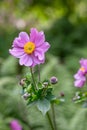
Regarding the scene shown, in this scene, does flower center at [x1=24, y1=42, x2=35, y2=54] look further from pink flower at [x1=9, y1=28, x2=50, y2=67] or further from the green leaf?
the green leaf

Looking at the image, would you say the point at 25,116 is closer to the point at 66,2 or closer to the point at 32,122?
the point at 32,122

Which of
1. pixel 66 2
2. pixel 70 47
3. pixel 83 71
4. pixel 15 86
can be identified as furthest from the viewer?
pixel 66 2

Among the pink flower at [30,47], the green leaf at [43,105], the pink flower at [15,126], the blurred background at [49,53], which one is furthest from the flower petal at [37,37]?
the blurred background at [49,53]

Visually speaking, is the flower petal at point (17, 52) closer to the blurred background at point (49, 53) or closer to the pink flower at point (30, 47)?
the pink flower at point (30, 47)

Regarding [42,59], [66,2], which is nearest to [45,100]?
[42,59]

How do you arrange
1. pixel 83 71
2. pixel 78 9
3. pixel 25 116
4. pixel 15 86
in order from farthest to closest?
1. pixel 78 9
2. pixel 15 86
3. pixel 25 116
4. pixel 83 71
